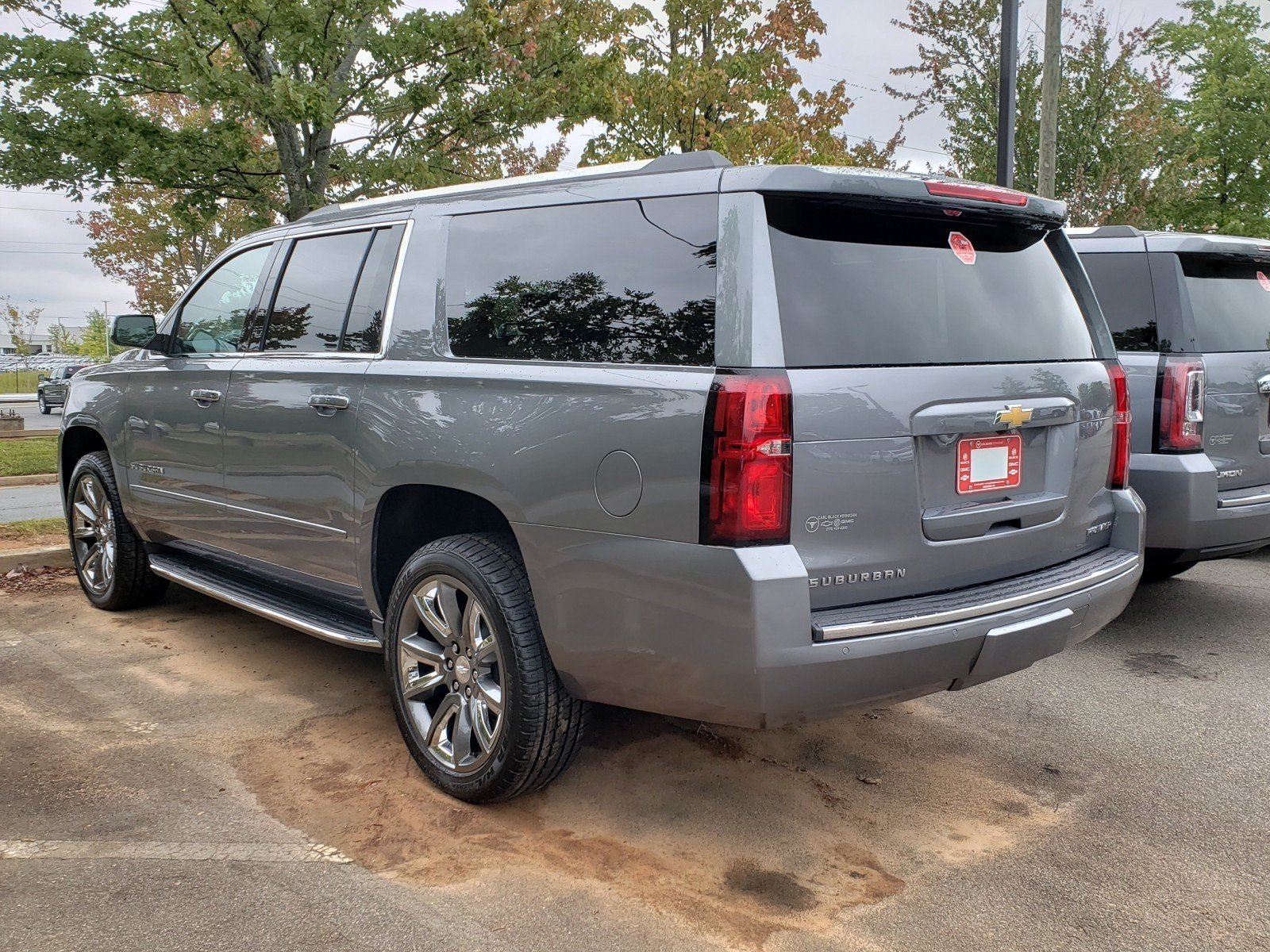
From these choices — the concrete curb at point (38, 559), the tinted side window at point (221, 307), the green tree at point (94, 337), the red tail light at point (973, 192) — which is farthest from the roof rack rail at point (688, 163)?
the green tree at point (94, 337)

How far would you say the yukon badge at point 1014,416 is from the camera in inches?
125

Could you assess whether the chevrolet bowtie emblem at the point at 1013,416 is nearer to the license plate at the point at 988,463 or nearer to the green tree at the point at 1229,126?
the license plate at the point at 988,463

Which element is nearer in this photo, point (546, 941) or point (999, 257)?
point (546, 941)

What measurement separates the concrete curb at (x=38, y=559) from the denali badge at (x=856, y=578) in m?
5.62

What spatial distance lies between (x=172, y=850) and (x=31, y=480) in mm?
9651

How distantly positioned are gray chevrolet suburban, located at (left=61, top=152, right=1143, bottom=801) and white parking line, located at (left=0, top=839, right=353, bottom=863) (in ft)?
1.65

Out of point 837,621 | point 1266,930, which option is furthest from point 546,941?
point 1266,930

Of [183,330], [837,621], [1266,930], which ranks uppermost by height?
[183,330]

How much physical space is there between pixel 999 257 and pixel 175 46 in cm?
887

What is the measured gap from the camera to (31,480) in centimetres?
1140

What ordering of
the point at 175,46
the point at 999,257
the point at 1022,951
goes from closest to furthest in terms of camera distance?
the point at 1022,951, the point at 999,257, the point at 175,46

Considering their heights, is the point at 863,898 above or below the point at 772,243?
below

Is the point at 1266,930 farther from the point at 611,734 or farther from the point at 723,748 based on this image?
the point at 611,734

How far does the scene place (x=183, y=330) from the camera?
5.34 meters
